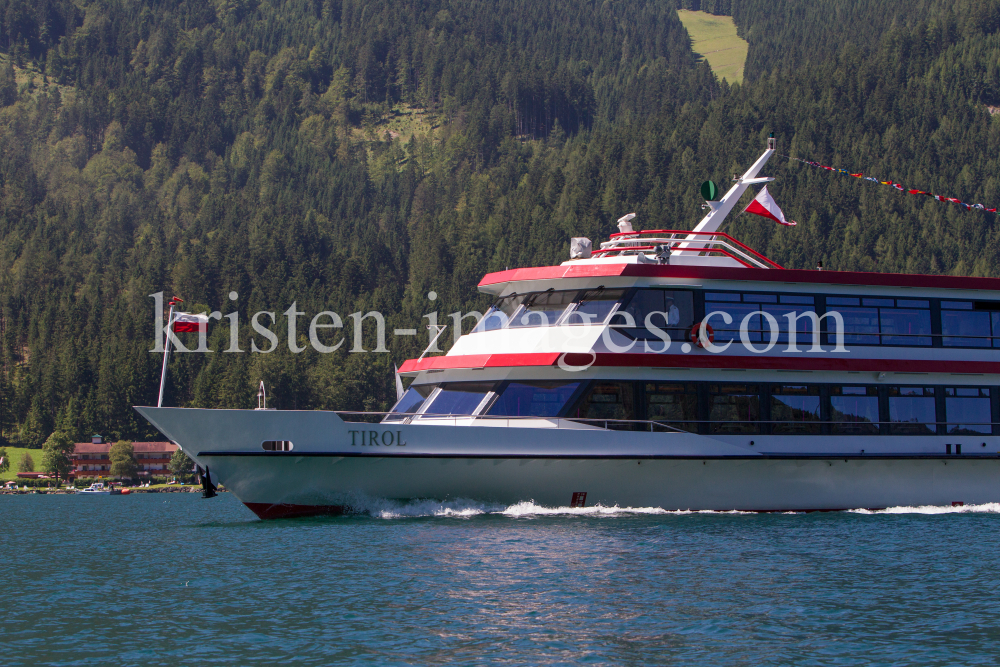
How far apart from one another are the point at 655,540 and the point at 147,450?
89017 millimetres

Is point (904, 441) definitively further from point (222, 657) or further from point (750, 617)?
point (222, 657)

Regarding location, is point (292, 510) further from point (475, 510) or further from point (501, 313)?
point (501, 313)

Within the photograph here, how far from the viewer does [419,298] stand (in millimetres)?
118812

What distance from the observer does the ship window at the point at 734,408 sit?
22.6m

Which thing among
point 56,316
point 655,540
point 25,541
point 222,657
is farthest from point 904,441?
point 56,316

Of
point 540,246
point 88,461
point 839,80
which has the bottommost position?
point 88,461

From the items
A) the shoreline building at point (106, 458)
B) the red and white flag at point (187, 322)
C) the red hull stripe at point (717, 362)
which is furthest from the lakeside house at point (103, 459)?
the red hull stripe at point (717, 362)

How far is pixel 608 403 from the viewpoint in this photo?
2189cm

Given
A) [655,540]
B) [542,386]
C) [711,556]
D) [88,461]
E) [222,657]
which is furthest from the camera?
[88,461]

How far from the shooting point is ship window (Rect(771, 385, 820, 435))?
2294cm

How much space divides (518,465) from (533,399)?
1.42 meters

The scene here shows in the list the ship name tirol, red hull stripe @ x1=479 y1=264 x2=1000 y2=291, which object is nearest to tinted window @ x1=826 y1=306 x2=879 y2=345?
red hull stripe @ x1=479 y1=264 x2=1000 y2=291

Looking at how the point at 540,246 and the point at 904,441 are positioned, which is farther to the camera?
the point at 540,246

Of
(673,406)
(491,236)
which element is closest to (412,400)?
(673,406)
